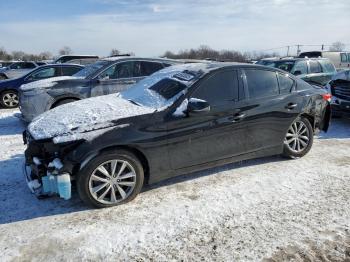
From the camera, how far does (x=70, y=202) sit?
4.20 metres

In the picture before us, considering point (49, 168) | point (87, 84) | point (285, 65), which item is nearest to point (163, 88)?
point (49, 168)

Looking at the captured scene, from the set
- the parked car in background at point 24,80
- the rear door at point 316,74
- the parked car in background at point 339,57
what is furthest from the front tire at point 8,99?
the parked car in background at point 339,57

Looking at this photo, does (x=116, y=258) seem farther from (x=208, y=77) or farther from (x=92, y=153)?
(x=208, y=77)

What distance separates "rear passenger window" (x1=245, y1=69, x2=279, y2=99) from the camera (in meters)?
5.00

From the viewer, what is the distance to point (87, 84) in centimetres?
782

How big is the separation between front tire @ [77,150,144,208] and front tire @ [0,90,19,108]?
28.4ft

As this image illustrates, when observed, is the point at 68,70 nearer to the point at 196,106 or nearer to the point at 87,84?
the point at 87,84

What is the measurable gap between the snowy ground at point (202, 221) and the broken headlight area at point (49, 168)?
313 millimetres

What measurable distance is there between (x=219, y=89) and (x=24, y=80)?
28.7ft

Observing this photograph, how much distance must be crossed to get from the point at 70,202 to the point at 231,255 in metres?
2.09

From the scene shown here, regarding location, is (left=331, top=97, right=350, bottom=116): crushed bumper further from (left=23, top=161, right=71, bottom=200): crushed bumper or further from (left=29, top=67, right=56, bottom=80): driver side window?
(left=29, top=67, right=56, bottom=80): driver side window

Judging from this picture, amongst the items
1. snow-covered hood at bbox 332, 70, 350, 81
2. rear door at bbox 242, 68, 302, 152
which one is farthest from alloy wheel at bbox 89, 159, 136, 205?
snow-covered hood at bbox 332, 70, 350, 81

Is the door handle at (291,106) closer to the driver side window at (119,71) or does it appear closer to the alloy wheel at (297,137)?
the alloy wheel at (297,137)

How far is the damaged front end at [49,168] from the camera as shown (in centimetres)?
371
